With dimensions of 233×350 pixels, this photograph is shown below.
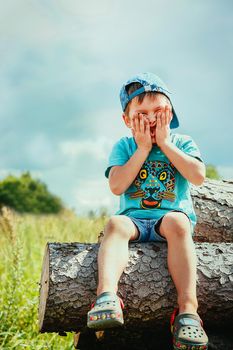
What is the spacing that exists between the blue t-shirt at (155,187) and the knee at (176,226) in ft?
0.73

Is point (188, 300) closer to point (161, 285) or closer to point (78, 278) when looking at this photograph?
point (161, 285)

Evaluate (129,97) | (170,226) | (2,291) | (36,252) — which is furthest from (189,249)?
(36,252)

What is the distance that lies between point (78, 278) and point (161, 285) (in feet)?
1.78

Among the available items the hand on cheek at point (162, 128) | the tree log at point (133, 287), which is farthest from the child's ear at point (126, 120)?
the tree log at point (133, 287)

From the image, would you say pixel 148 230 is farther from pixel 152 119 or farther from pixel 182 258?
pixel 152 119

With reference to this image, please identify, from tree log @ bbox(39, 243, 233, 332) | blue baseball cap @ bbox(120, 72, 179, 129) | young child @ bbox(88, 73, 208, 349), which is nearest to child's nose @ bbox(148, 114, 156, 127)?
young child @ bbox(88, 73, 208, 349)

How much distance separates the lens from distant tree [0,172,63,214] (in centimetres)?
3746

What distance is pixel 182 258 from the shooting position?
330 centimetres

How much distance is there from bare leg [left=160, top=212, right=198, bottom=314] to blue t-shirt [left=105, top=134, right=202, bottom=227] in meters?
0.25

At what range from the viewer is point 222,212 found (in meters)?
4.65

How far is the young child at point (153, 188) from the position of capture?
128 inches

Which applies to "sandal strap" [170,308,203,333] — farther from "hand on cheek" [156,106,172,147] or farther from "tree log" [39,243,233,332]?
"hand on cheek" [156,106,172,147]

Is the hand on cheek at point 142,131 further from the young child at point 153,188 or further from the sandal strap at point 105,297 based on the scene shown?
→ the sandal strap at point 105,297

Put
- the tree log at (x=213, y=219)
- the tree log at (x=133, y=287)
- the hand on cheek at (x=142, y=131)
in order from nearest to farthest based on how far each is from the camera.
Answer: the tree log at (x=133, y=287), the hand on cheek at (x=142, y=131), the tree log at (x=213, y=219)
